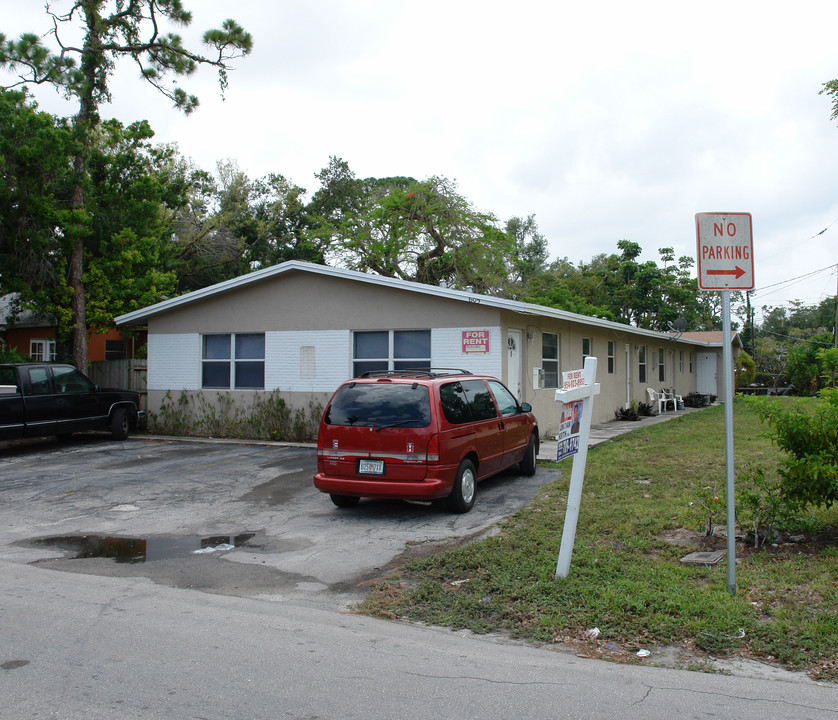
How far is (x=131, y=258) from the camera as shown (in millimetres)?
19266

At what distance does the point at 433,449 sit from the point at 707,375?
93.1 ft

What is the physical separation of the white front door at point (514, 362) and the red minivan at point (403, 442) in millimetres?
5161

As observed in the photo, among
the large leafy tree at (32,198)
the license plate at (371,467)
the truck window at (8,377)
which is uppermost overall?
the large leafy tree at (32,198)

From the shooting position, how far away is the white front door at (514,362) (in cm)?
1416

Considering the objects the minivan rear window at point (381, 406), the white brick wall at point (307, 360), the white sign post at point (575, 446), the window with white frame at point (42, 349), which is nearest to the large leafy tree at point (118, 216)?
the white brick wall at point (307, 360)

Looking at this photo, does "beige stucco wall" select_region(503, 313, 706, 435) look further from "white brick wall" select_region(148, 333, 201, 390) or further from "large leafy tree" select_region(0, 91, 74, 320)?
"large leafy tree" select_region(0, 91, 74, 320)

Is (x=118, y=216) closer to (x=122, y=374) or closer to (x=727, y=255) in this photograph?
(x=122, y=374)

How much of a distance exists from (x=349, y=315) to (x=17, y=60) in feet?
41.6

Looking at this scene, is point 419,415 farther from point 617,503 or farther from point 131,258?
point 131,258

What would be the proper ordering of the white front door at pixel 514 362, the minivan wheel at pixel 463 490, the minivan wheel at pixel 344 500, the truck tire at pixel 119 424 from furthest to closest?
1. the truck tire at pixel 119 424
2. the white front door at pixel 514 362
3. the minivan wheel at pixel 344 500
4. the minivan wheel at pixel 463 490

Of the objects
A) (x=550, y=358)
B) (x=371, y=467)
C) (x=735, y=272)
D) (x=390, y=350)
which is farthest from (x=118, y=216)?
(x=735, y=272)

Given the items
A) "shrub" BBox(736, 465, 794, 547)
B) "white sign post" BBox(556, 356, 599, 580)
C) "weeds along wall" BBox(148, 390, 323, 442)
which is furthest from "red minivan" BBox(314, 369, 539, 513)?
"weeds along wall" BBox(148, 390, 323, 442)

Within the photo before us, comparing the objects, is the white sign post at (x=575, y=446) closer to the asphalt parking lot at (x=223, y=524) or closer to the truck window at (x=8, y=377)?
the asphalt parking lot at (x=223, y=524)

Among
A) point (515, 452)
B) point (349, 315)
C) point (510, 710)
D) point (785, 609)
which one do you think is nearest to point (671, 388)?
point (349, 315)
